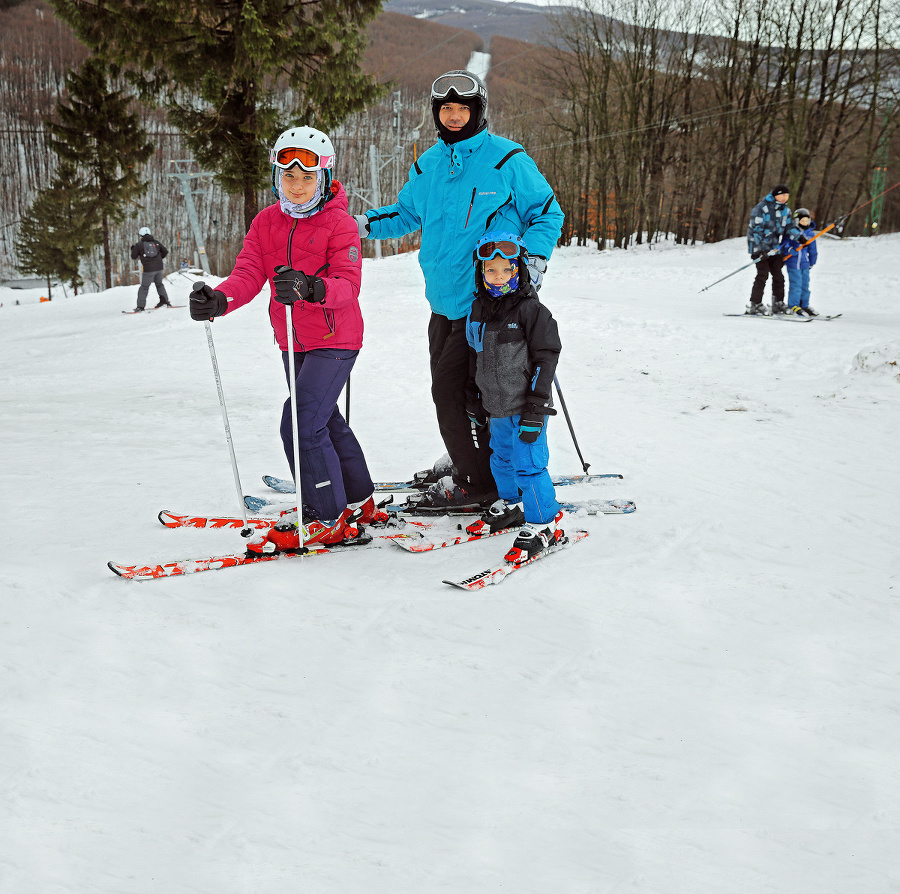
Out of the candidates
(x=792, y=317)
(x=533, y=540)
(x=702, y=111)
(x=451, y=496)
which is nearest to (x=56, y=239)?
(x=702, y=111)

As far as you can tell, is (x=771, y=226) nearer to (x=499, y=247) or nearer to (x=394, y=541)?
(x=499, y=247)

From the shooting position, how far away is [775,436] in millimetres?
5195

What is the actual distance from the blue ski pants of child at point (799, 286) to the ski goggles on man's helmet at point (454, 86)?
8.90 meters

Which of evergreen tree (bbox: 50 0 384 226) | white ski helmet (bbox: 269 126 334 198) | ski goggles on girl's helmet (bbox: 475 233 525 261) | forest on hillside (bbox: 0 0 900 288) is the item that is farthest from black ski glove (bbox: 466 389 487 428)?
forest on hillside (bbox: 0 0 900 288)

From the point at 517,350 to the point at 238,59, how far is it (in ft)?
41.5

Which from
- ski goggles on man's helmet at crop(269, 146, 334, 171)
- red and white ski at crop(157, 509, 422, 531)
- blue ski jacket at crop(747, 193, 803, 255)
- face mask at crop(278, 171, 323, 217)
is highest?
blue ski jacket at crop(747, 193, 803, 255)

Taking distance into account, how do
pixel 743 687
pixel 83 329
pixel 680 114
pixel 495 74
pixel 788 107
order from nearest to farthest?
pixel 743 687
pixel 83 329
pixel 788 107
pixel 680 114
pixel 495 74

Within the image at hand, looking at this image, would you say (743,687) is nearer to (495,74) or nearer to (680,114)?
(680,114)

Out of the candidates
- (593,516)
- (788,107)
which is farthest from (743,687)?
(788,107)

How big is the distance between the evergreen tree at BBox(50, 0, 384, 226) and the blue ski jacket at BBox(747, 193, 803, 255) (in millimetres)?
8288

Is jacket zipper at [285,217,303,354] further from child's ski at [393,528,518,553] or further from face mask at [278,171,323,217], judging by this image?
child's ski at [393,528,518,553]

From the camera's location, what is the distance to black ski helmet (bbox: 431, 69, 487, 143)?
10.5ft

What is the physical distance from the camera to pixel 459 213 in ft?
11.0

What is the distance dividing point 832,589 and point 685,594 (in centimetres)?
64
